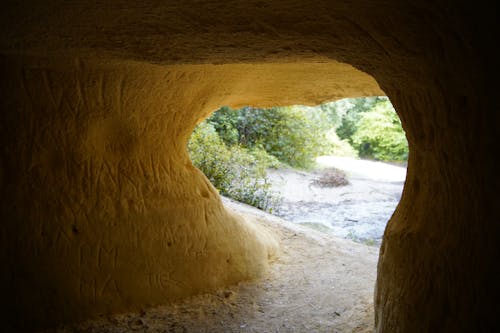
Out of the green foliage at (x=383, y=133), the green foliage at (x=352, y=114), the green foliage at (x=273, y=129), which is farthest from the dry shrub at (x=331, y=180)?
the green foliage at (x=352, y=114)

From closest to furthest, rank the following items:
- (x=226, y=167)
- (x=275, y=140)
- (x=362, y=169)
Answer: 1. (x=226, y=167)
2. (x=275, y=140)
3. (x=362, y=169)

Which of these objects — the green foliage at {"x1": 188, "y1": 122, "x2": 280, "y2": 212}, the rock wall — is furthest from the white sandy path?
the rock wall

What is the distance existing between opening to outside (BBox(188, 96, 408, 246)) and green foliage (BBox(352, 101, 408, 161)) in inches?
2.1

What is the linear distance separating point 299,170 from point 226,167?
569cm

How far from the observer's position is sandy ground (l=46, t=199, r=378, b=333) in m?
2.78

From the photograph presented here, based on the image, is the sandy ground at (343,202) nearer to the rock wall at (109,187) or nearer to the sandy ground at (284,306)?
the sandy ground at (284,306)

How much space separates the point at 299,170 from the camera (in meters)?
12.4

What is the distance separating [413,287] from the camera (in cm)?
178

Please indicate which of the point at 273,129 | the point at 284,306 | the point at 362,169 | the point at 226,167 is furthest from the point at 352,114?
the point at 284,306

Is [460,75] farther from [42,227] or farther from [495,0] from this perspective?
[42,227]

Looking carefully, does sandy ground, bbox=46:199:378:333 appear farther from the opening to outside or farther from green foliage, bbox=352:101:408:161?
green foliage, bbox=352:101:408:161

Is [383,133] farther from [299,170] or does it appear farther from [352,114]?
[299,170]

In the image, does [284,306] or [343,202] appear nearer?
[284,306]

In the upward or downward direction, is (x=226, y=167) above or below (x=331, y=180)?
above
